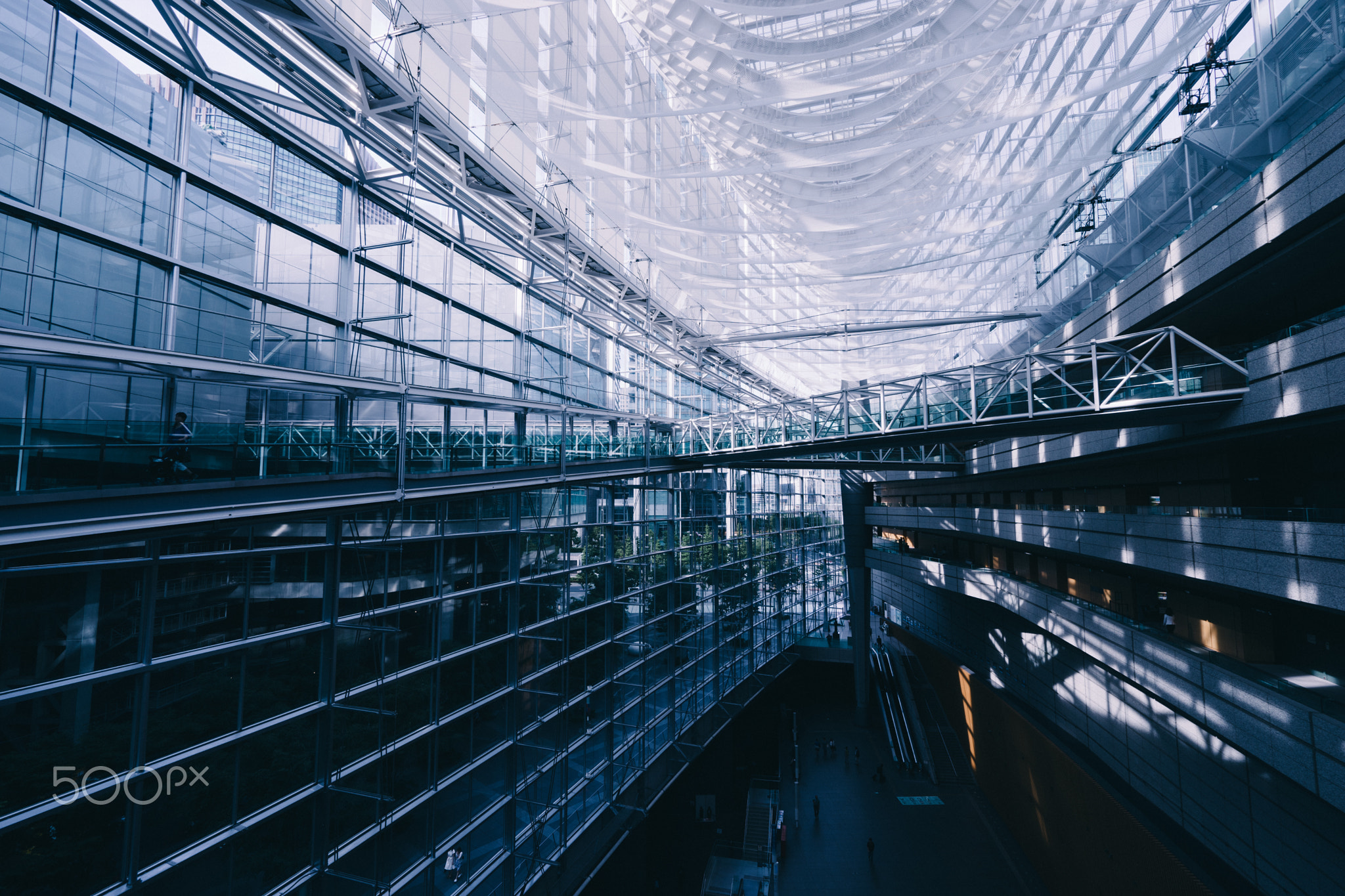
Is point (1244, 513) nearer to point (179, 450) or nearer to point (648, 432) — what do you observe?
point (648, 432)

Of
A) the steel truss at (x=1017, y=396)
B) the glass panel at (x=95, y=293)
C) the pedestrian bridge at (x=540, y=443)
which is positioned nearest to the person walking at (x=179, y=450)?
the pedestrian bridge at (x=540, y=443)

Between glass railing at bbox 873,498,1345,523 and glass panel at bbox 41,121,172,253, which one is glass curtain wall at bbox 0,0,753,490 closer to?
glass panel at bbox 41,121,172,253

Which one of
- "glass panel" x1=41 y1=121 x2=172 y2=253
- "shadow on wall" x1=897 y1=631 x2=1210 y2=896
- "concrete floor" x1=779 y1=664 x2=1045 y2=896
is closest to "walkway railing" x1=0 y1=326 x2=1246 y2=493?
"glass panel" x1=41 y1=121 x2=172 y2=253

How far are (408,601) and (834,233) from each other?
15.4 m

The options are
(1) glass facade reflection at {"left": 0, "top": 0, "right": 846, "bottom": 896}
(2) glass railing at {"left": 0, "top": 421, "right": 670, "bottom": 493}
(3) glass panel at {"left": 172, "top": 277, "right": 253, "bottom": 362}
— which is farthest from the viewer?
(3) glass panel at {"left": 172, "top": 277, "right": 253, "bottom": 362}

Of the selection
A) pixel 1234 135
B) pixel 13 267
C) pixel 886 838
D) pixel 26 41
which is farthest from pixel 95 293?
pixel 886 838

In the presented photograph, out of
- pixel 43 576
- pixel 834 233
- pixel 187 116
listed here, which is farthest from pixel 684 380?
pixel 43 576

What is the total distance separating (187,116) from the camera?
27.0 feet

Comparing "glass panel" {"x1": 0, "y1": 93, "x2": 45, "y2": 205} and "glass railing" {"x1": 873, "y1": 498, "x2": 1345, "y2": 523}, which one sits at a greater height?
"glass panel" {"x1": 0, "y1": 93, "x2": 45, "y2": 205}

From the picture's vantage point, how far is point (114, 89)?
7496mm

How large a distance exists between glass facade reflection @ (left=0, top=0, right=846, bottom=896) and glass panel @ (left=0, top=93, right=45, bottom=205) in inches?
1.0

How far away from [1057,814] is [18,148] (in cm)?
2300

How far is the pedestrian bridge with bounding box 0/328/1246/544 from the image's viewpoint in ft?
20.0

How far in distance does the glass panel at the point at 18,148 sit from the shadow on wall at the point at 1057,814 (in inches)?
742
